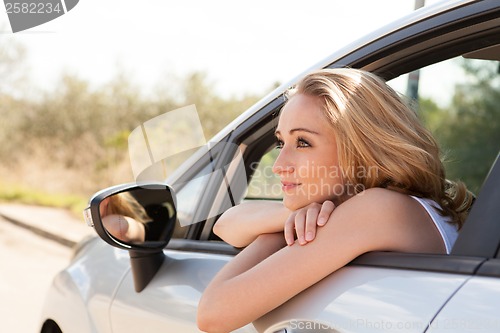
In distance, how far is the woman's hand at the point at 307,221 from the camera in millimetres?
1619

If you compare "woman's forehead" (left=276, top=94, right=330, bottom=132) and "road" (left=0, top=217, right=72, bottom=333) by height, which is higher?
"woman's forehead" (left=276, top=94, right=330, bottom=132)

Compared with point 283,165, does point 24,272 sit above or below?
below

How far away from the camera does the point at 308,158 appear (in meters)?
1.81

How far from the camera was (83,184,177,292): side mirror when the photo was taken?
223cm

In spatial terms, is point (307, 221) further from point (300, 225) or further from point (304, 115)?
point (304, 115)

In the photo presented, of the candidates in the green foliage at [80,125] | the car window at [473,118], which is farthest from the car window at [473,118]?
the green foliage at [80,125]

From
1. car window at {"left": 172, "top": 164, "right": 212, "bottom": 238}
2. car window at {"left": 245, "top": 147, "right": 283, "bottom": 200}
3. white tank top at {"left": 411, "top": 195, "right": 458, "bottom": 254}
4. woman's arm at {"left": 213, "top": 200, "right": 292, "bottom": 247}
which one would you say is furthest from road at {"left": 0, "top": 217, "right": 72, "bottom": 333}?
white tank top at {"left": 411, "top": 195, "right": 458, "bottom": 254}

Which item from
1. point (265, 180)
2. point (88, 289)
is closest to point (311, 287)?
point (88, 289)

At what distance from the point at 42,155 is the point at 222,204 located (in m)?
16.5

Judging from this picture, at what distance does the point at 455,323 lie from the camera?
129 cm

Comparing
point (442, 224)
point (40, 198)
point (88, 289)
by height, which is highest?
point (442, 224)

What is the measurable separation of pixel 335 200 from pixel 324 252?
0.30 metres

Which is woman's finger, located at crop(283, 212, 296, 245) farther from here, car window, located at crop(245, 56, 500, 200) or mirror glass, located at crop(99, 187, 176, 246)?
car window, located at crop(245, 56, 500, 200)

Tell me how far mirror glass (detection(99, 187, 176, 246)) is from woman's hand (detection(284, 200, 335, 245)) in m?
0.71
